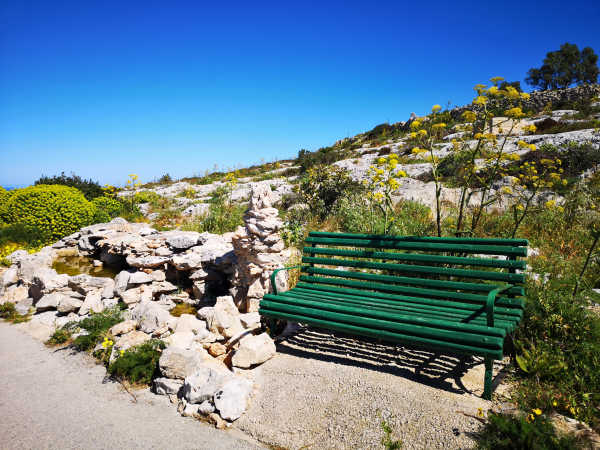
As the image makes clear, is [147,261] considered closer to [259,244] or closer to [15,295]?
[15,295]

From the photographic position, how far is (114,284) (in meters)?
5.92

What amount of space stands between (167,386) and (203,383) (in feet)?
1.38

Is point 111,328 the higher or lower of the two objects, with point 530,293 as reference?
lower

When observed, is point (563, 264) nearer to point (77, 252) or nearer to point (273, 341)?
point (273, 341)

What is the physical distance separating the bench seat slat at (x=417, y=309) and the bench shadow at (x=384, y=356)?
521 millimetres

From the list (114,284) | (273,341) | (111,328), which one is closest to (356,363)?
(273,341)

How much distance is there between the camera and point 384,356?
3.59 metres

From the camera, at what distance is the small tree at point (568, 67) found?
3454cm

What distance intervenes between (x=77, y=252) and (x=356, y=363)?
7989 millimetres

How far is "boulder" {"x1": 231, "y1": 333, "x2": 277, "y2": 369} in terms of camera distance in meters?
3.57

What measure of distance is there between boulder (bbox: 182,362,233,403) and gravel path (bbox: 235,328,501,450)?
0.37 metres

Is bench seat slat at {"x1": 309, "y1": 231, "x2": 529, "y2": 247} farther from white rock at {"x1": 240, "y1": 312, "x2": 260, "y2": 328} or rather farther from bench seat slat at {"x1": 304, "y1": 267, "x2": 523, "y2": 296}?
white rock at {"x1": 240, "y1": 312, "x2": 260, "y2": 328}

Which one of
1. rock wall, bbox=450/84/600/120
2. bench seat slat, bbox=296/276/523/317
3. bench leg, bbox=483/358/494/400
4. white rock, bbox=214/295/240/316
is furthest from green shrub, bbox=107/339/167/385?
rock wall, bbox=450/84/600/120

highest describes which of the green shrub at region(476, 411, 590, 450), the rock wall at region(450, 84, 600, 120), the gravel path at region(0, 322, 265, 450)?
the rock wall at region(450, 84, 600, 120)
